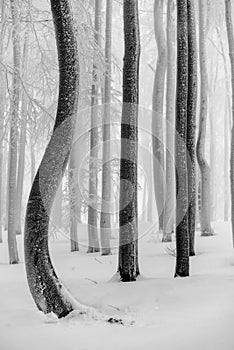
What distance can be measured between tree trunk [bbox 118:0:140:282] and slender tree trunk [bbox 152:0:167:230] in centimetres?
495

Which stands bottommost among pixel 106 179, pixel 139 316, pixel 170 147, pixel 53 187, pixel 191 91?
pixel 139 316

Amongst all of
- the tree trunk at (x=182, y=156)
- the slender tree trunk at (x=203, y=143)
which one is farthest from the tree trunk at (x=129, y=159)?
the slender tree trunk at (x=203, y=143)

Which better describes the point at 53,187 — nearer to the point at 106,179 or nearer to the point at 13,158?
the point at 106,179

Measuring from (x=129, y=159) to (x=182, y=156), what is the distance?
0.69m

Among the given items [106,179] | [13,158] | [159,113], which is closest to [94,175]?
[106,179]

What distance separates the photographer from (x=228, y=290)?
5.17m

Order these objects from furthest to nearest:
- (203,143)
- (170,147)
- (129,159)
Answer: (170,147) → (203,143) → (129,159)

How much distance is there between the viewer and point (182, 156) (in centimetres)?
611

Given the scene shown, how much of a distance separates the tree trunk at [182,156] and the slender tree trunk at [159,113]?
4.87 m

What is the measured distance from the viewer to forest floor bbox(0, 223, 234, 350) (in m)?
3.95

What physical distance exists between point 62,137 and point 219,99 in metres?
19.0

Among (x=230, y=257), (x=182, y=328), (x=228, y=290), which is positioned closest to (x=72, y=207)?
(x=230, y=257)

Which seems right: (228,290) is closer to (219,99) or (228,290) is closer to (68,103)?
(68,103)

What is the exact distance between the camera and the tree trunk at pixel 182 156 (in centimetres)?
601
